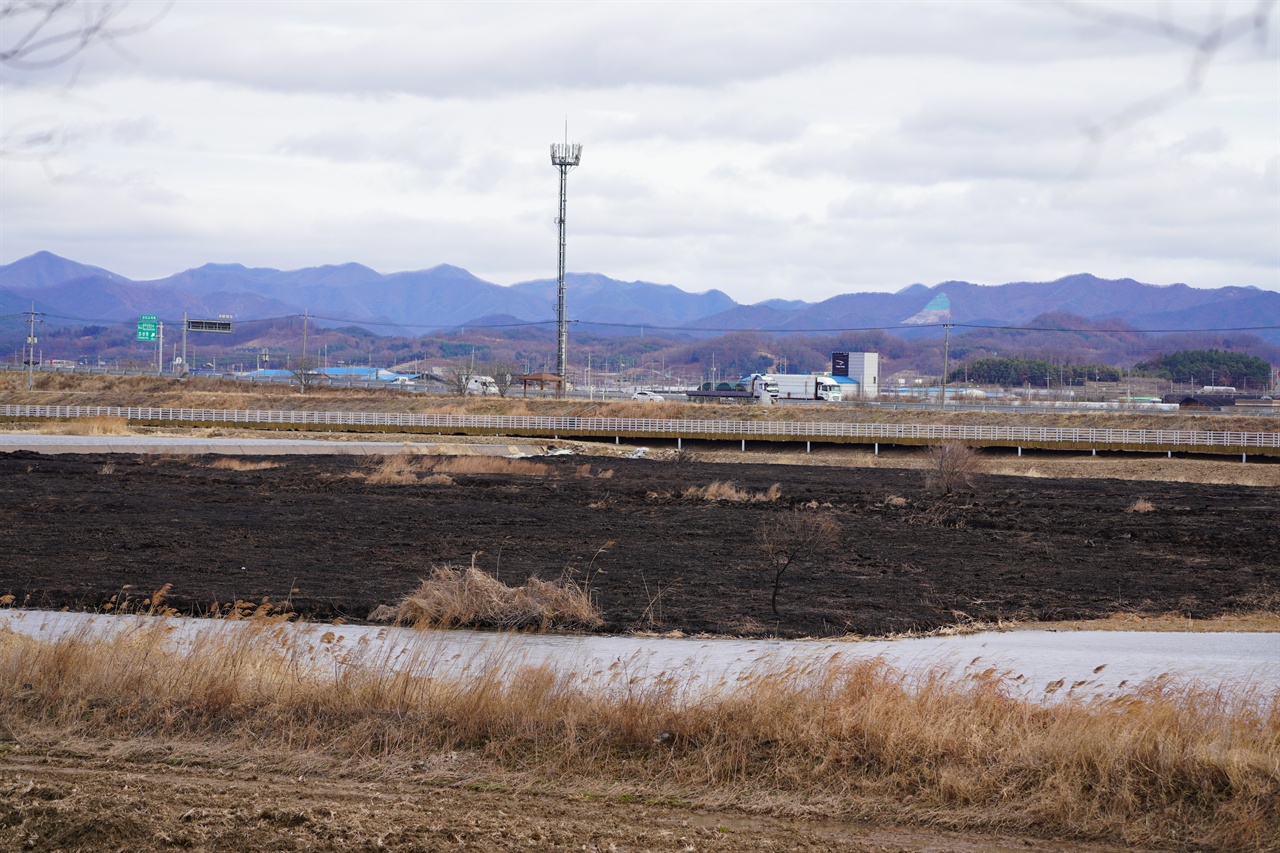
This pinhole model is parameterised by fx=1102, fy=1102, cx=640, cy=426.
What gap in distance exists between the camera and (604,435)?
6562cm

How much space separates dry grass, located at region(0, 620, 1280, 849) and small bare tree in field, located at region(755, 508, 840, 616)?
1165cm

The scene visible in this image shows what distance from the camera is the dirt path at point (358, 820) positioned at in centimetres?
613

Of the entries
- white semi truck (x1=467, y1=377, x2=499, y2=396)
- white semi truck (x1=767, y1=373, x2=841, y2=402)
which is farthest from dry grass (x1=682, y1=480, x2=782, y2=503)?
white semi truck (x1=467, y1=377, x2=499, y2=396)

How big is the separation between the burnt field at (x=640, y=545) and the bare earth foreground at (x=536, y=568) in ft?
0.34

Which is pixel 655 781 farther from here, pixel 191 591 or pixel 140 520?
pixel 140 520

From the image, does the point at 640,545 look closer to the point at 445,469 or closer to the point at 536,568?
the point at 536,568

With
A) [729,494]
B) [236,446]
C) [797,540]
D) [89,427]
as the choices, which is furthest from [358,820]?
[89,427]

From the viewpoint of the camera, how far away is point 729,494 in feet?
112

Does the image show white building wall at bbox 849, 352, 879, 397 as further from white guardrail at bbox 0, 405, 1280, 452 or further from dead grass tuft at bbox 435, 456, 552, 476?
dead grass tuft at bbox 435, 456, 552, 476

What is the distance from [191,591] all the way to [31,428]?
53.6 meters

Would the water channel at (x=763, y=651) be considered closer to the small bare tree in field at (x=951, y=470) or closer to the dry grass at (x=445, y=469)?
the dry grass at (x=445, y=469)

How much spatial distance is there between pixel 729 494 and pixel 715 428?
31.6 meters

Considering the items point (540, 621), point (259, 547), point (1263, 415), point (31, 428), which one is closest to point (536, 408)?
point (31, 428)

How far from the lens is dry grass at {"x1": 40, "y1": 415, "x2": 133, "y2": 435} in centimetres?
5844
